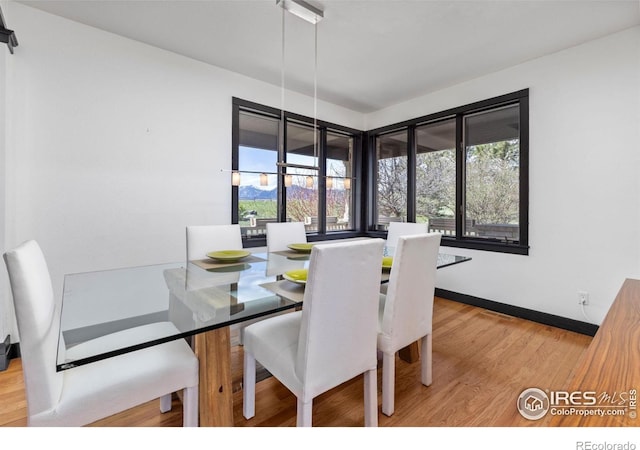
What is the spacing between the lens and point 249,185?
3441mm

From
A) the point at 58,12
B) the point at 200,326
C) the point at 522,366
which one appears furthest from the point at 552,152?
the point at 58,12

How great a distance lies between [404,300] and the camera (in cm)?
166

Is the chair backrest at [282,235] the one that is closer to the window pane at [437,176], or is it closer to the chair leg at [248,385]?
the chair leg at [248,385]

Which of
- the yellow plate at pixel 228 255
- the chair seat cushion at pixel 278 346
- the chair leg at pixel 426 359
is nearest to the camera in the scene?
the chair seat cushion at pixel 278 346

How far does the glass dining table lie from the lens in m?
1.07

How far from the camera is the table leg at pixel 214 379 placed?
4.31 ft

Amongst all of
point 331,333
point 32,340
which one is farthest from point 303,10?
point 32,340

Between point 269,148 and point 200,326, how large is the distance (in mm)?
2855

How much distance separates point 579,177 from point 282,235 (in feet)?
9.01

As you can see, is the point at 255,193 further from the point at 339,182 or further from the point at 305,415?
the point at 305,415

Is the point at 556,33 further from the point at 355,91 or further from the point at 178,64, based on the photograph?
the point at 178,64

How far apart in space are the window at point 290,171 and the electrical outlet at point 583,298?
2302 millimetres

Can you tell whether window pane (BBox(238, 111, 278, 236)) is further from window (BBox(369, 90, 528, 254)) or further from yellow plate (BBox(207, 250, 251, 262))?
window (BBox(369, 90, 528, 254))

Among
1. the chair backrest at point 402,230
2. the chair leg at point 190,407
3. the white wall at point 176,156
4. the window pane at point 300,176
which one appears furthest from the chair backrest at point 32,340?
the window pane at point 300,176
